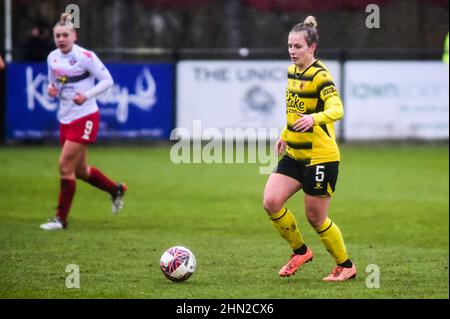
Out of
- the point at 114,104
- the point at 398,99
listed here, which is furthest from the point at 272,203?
the point at 398,99

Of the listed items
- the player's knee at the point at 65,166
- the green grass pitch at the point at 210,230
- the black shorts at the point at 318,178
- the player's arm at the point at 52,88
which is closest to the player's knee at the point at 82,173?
the player's knee at the point at 65,166

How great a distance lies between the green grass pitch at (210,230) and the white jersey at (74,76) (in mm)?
1271

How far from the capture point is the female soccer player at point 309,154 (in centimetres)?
789

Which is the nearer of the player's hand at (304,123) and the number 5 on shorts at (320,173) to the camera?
the player's hand at (304,123)

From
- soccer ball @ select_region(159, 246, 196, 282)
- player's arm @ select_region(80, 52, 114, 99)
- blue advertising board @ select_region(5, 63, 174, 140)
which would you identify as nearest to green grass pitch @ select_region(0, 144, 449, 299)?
soccer ball @ select_region(159, 246, 196, 282)

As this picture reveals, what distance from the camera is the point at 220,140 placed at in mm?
19562

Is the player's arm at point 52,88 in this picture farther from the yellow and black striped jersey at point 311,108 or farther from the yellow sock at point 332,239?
the yellow sock at point 332,239

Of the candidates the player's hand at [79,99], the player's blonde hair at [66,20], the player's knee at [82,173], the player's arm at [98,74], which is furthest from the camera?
the player's knee at [82,173]

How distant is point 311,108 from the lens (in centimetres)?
795

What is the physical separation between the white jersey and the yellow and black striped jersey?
131 inches

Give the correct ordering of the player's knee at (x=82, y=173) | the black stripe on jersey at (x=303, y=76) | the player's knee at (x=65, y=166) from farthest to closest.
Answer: the player's knee at (x=82, y=173) < the player's knee at (x=65, y=166) < the black stripe on jersey at (x=303, y=76)

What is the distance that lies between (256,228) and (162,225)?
1049 mm

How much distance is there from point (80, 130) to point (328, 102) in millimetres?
3989

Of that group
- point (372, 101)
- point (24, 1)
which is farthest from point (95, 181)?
point (24, 1)
